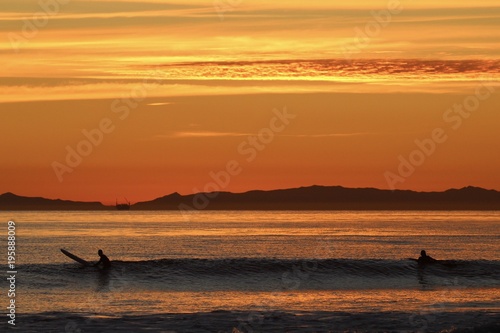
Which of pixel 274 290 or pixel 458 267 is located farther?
pixel 458 267

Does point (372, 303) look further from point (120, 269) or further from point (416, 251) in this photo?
point (416, 251)

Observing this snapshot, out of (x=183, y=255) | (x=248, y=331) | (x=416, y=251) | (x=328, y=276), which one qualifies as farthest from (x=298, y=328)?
(x=416, y=251)

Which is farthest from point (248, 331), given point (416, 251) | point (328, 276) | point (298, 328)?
point (416, 251)

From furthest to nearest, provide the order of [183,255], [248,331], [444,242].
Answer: [444,242]
[183,255]
[248,331]

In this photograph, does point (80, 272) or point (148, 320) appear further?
point (80, 272)

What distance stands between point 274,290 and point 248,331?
14.6 m

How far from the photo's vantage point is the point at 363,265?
189 feet

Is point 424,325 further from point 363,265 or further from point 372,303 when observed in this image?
point 363,265

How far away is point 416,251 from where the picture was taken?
244ft

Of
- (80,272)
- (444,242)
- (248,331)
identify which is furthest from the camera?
(444,242)

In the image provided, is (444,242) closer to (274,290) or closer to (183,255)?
(183,255)

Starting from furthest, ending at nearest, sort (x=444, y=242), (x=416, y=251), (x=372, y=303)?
(x=444, y=242) < (x=416, y=251) < (x=372, y=303)

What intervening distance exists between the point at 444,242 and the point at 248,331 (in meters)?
58.4

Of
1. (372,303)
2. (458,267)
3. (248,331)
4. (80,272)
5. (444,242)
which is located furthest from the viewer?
(444,242)
